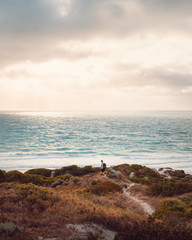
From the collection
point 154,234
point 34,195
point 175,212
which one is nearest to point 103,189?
point 175,212

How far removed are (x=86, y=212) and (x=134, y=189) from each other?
1065 cm

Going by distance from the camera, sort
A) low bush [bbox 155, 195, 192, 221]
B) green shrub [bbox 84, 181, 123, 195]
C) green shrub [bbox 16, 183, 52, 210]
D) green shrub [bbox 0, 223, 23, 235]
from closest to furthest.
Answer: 1. green shrub [bbox 0, 223, 23, 235]
2. green shrub [bbox 16, 183, 52, 210]
3. low bush [bbox 155, 195, 192, 221]
4. green shrub [bbox 84, 181, 123, 195]

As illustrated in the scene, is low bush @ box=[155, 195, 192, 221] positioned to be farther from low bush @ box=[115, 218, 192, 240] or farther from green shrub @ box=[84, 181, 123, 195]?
green shrub @ box=[84, 181, 123, 195]

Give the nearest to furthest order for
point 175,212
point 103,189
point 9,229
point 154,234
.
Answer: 1. point 9,229
2. point 154,234
3. point 175,212
4. point 103,189

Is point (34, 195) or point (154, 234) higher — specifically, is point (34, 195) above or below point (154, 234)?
below

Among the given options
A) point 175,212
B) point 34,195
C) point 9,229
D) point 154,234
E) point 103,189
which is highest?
point 9,229

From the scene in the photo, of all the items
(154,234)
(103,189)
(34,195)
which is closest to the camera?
(154,234)

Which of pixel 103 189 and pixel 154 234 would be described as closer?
pixel 154 234

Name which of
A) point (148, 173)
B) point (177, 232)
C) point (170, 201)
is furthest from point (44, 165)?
point (177, 232)

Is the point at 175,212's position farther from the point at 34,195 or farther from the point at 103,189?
the point at 34,195

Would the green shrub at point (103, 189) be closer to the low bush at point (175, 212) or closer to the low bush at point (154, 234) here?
the low bush at point (175, 212)

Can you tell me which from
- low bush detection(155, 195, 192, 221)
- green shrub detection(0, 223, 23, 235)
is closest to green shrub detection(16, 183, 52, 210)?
green shrub detection(0, 223, 23, 235)

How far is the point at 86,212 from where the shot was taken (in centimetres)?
729

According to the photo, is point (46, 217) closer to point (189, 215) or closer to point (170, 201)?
point (189, 215)
